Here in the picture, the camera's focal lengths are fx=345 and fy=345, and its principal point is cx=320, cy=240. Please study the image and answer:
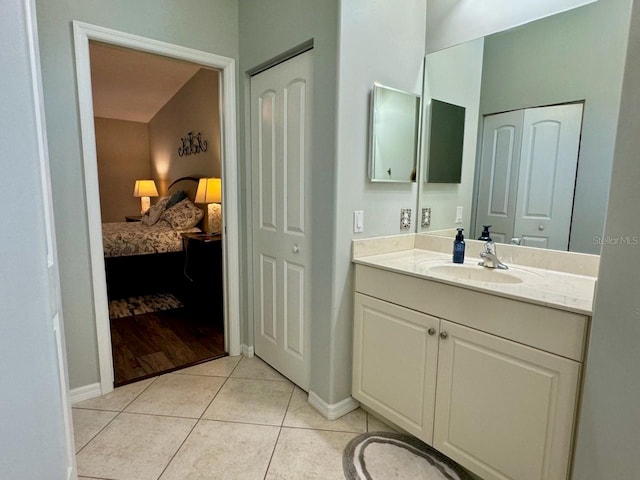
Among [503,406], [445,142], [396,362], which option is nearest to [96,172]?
[396,362]

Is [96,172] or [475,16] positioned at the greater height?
[475,16]

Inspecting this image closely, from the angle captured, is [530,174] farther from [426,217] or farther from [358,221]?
[358,221]

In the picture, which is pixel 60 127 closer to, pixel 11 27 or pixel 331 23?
pixel 11 27

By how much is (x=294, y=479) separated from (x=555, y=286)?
1319mm

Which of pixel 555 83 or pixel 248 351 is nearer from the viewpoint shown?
pixel 555 83

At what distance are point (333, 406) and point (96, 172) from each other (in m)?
1.84

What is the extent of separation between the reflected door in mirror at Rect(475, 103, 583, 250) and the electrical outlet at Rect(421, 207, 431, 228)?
0.29 meters

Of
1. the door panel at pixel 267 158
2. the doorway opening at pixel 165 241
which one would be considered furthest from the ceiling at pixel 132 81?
the door panel at pixel 267 158

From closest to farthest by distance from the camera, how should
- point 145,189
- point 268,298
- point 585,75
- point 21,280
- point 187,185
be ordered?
point 21,280 < point 585,75 < point 268,298 < point 187,185 < point 145,189

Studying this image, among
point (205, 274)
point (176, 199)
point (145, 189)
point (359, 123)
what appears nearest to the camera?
point (359, 123)

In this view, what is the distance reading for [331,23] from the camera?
1648 mm

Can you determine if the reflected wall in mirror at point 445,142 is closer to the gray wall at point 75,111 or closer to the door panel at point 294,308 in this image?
the door panel at point 294,308

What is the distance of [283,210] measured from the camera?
2.14 m

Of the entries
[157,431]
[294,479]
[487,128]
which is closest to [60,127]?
[157,431]
